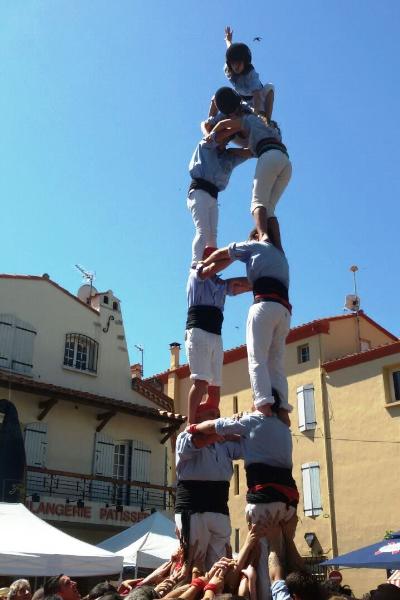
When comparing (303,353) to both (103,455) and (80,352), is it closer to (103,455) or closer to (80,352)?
(80,352)

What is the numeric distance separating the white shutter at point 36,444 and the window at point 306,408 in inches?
365

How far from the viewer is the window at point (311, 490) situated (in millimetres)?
23047

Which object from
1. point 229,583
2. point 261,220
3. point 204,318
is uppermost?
point 261,220

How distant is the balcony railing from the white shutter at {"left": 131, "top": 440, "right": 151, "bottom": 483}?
376 mm

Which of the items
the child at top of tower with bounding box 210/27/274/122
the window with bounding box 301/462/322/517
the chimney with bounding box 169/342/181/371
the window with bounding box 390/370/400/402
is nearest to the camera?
the child at top of tower with bounding box 210/27/274/122

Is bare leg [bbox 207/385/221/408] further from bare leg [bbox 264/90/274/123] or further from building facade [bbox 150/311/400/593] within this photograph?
building facade [bbox 150/311/400/593]

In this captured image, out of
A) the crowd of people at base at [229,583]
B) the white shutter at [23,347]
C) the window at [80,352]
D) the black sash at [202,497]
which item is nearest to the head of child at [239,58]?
the black sash at [202,497]

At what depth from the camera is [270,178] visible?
257 inches

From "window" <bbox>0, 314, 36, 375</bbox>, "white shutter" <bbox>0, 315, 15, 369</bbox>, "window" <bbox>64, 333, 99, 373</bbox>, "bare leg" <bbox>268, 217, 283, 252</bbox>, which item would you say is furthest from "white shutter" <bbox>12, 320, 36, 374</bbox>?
"bare leg" <bbox>268, 217, 283, 252</bbox>

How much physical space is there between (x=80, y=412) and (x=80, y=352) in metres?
2.13

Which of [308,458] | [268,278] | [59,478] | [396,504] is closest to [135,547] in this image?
[59,478]

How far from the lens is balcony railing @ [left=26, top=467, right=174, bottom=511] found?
59.5 ft

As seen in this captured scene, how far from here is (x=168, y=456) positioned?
22.9 m

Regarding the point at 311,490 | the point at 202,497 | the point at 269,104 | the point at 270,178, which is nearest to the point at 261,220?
the point at 270,178
